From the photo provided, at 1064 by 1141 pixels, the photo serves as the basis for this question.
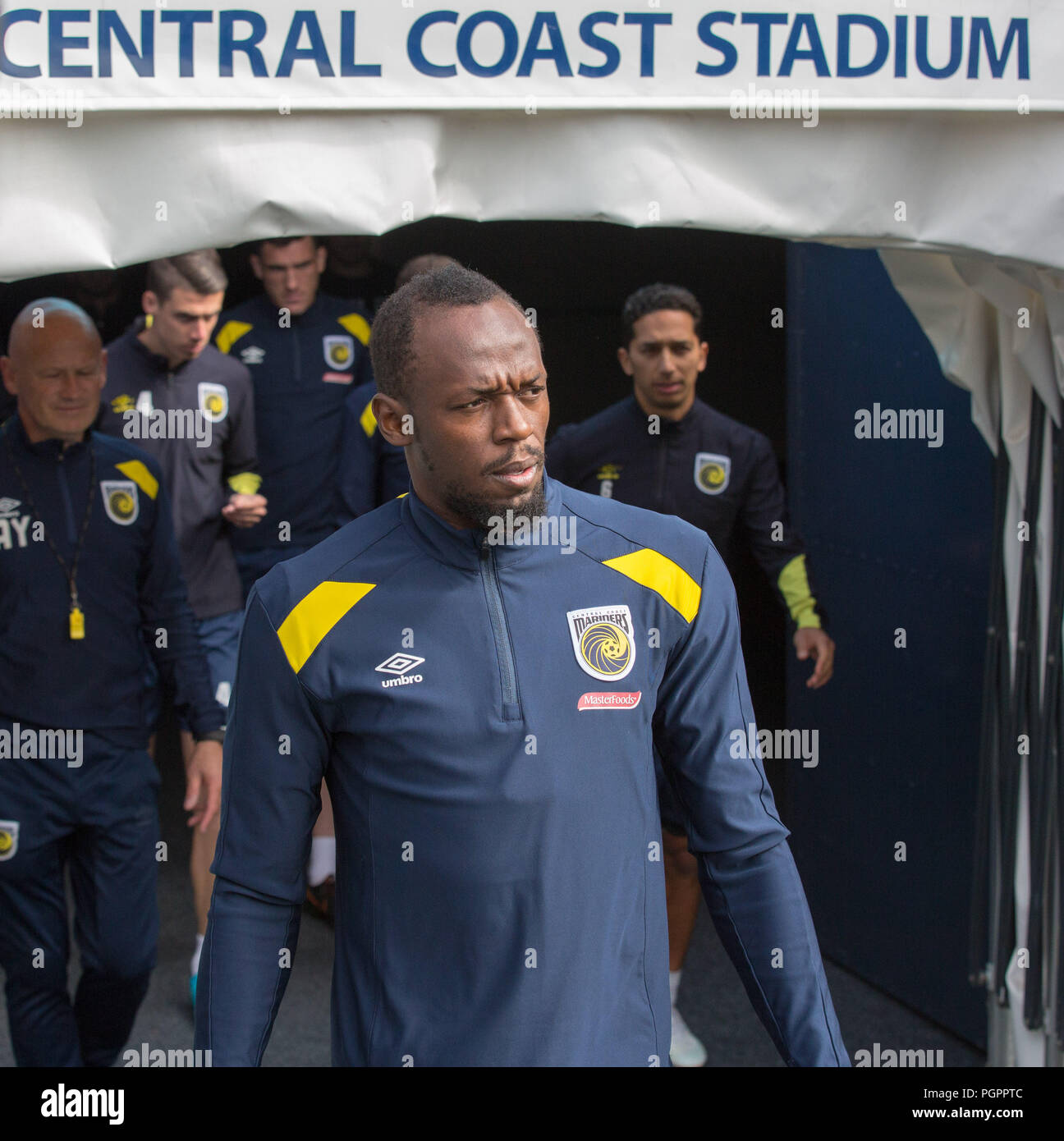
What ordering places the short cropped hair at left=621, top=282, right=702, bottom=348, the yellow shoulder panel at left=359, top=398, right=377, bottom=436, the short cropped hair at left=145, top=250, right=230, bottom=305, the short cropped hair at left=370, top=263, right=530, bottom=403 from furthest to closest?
1. the yellow shoulder panel at left=359, top=398, right=377, bottom=436
2. the short cropped hair at left=145, top=250, right=230, bottom=305
3. the short cropped hair at left=621, top=282, right=702, bottom=348
4. the short cropped hair at left=370, top=263, right=530, bottom=403

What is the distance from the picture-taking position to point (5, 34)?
2.48 meters

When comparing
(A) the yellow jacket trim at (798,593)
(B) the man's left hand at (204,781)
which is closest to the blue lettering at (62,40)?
(B) the man's left hand at (204,781)

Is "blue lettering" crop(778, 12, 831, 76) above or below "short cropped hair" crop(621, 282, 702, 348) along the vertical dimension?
above

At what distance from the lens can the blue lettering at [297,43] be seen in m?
2.52

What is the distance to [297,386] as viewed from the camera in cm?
495

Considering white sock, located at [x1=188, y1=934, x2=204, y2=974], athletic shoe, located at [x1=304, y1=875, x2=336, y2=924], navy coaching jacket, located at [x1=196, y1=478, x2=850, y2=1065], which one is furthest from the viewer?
athletic shoe, located at [x1=304, y1=875, x2=336, y2=924]

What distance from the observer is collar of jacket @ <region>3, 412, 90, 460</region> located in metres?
3.43

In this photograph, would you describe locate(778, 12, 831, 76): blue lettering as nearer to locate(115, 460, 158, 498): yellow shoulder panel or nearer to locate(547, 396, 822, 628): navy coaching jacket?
locate(547, 396, 822, 628): navy coaching jacket

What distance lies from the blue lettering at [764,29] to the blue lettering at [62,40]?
43.1 inches

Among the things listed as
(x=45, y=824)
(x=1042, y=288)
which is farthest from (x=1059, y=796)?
(x=45, y=824)

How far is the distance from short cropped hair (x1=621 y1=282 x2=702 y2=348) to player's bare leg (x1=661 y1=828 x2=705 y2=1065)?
4.36 feet

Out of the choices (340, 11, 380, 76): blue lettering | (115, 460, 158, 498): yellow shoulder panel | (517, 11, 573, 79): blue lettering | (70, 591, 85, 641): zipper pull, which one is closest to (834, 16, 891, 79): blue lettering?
(517, 11, 573, 79): blue lettering
